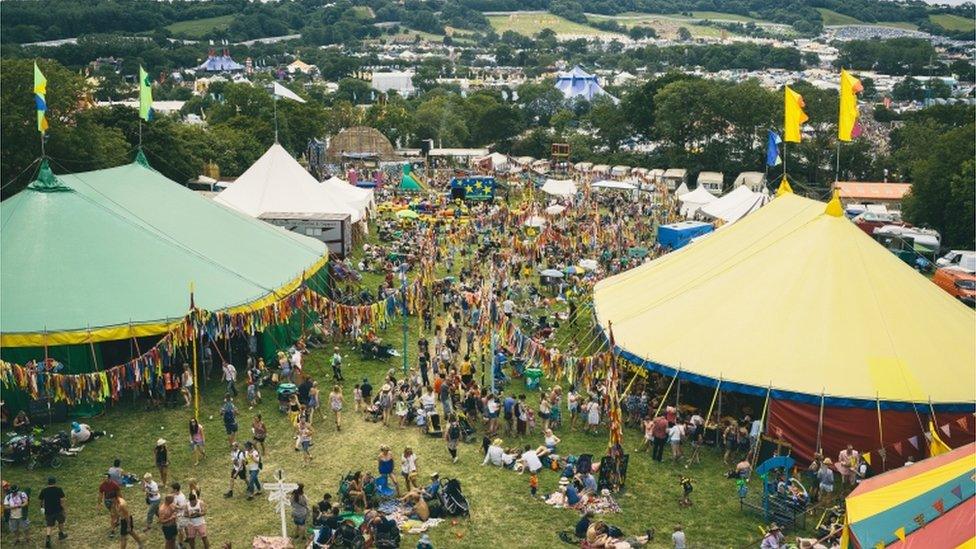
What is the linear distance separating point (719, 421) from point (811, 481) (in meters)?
2.14

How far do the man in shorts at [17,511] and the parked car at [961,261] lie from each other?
1149 inches

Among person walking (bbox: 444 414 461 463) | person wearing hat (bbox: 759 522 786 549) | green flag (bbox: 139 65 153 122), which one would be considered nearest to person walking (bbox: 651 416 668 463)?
person walking (bbox: 444 414 461 463)

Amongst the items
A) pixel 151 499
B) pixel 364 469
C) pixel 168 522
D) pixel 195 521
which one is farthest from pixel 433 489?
pixel 151 499

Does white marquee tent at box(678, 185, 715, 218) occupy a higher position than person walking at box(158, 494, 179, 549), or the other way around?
person walking at box(158, 494, 179, 549)

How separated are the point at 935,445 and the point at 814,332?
2.97 metres

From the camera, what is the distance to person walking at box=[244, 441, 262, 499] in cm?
1583

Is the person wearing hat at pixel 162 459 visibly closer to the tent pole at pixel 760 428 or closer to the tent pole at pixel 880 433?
the tent pole at pixel 760 428

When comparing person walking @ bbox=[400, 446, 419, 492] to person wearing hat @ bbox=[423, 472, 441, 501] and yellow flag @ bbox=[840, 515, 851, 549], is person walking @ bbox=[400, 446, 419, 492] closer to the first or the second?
person wearing hat @ bbox=[423, 472, 441, 501]

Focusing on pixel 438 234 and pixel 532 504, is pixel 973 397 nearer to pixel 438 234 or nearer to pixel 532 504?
pixel 532 504

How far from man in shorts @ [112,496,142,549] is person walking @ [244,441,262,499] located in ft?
6.82

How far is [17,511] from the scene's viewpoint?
1397 centimetres

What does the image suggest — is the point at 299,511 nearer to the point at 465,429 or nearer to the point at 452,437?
the point at 452,437

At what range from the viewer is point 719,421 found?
1848 centimetres

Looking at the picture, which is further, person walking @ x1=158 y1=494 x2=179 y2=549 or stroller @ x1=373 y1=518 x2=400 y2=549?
stroller @ x1=373 y1=518 x2=400 y2=549
